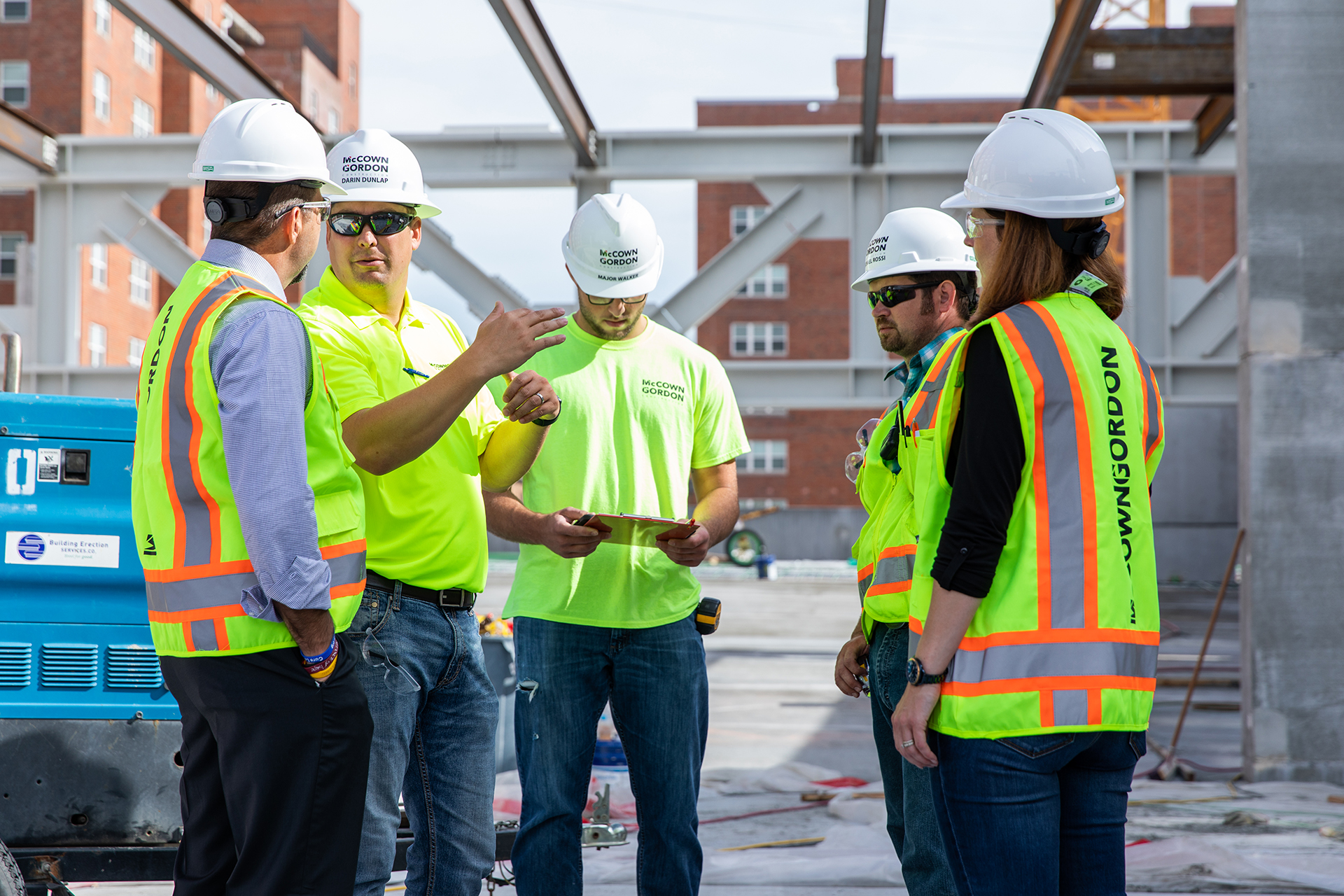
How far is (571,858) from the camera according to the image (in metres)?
3.19

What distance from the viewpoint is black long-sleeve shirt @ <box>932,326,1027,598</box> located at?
6.82ft

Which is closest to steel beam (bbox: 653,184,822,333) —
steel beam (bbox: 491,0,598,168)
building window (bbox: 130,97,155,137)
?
steel beam (bbox: 491,0,598,168)

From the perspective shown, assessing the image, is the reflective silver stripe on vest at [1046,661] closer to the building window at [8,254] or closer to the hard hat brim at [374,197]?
the hard hat brim at [374,197]

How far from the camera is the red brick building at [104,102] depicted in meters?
38.9

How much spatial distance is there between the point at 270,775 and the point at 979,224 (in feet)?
5.90

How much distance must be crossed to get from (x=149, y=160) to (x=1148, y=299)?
928cm

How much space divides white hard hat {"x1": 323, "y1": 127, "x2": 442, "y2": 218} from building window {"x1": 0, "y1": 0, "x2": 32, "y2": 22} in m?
44.6

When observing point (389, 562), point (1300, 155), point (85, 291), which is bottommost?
point (389, 562)

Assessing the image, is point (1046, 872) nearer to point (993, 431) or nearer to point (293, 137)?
point (993, 431)

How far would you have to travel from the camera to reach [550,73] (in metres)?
9.01

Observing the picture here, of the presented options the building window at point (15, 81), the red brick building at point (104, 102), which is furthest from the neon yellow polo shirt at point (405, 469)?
the building window at point (15, 81)

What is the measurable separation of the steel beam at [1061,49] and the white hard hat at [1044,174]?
634 centimetres

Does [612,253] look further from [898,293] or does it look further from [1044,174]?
[1044,174]

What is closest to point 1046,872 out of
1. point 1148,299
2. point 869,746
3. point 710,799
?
point 710,799
